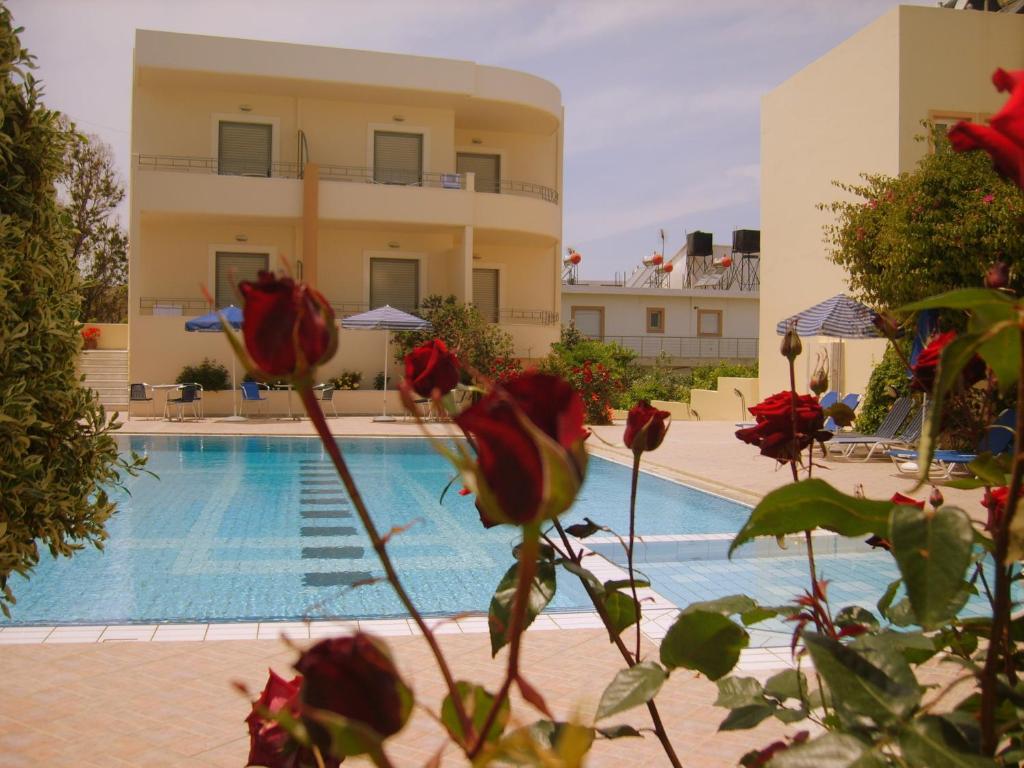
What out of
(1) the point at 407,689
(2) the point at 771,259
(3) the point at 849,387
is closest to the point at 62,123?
(1) the point at 407,689

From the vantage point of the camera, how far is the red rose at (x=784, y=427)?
122 cm

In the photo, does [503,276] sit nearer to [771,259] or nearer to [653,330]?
[771,259]

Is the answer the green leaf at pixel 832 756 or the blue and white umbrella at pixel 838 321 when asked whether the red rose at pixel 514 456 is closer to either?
the green leaf at pixel 832 756

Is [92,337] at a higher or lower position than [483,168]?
lower

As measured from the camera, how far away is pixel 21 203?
286 cm

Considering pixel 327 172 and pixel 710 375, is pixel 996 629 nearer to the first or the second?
pixel 327 172

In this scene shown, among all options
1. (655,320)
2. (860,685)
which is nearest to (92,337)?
(655,320)

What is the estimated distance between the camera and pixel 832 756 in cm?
57

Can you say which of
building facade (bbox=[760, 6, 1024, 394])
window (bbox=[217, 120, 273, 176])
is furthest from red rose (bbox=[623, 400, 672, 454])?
window (bbox=[217, 120, 273, 176])

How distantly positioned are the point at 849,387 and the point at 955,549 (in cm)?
1658

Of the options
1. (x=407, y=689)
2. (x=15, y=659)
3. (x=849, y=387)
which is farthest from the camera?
(x=849, y=387)

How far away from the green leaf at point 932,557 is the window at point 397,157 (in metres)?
22.3

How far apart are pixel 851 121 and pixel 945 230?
5650mm

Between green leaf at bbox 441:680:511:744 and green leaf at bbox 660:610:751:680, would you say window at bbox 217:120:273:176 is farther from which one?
green leaf at bbox 441:680:511:744
